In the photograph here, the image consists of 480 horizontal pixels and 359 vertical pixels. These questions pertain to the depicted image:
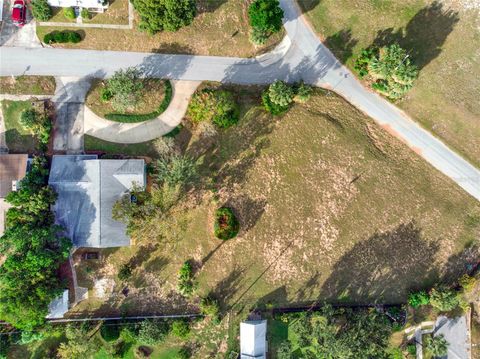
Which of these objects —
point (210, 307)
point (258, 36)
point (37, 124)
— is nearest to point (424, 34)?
point (258, 36)

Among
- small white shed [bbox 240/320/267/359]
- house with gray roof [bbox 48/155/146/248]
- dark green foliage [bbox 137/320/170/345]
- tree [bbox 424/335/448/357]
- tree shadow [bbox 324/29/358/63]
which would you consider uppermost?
tree shadow [bbox 324/29/358/63]

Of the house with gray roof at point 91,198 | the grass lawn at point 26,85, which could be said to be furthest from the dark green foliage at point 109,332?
Answer: the grass lawn at point 26,85

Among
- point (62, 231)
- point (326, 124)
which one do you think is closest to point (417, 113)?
point (326, 124)

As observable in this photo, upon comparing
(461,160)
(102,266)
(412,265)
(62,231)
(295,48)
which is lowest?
(412,265)

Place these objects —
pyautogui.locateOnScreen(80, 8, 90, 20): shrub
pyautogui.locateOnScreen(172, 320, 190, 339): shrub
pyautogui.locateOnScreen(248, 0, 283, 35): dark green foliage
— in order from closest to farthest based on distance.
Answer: pyautogui.locateOnScreen(248, 0, 283, 35): dark green foliage, pyautogui.locateOnScreen(172, 320, 190, 339): shrub, pyautogui.locateOnScreen(80, 8, 90, 20): shrub

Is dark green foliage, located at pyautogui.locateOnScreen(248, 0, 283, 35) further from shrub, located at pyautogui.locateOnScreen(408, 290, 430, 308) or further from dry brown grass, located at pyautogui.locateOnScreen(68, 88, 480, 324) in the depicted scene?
shrub, located at pyautogui.locateOnScreen(408, 290, 430, 308)

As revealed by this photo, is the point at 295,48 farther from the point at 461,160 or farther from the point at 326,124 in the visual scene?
the point at 461,160

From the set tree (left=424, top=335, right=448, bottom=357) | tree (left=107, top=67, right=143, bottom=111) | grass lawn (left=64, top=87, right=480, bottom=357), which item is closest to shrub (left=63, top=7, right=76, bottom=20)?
tree (left=107, top=67, right=143, bottom=111)
